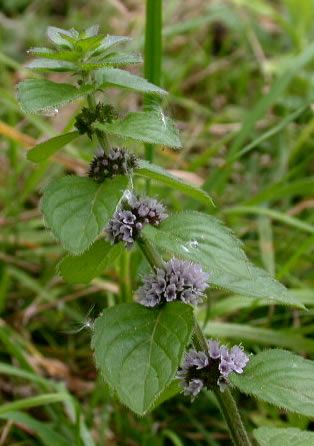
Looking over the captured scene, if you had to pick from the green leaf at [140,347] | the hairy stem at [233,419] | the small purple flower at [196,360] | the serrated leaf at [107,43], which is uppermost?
the serrated leaf at [107,43]

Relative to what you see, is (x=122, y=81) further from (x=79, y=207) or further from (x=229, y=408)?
(x=229, y=408)

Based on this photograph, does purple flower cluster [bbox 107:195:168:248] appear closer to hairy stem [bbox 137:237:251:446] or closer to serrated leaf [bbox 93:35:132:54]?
hairy stem [bbox 137:237:251:446]

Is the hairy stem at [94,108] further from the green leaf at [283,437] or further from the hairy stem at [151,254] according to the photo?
the green leaf at [283,437]

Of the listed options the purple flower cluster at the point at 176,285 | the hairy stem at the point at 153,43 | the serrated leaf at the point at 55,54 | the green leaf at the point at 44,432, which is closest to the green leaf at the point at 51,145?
the serrated leaf at the point at 55,54

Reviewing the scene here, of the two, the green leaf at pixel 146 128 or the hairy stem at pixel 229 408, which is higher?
the green leaf at pixel 146 128

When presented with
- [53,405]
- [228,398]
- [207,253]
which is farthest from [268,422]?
[207,253]

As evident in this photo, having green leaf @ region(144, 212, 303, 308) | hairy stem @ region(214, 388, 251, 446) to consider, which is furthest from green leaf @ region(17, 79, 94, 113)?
hairy stem @ region(214, 388, 251, 446)

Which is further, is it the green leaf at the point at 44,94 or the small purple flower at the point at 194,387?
the small purple flower at the point at 194,387

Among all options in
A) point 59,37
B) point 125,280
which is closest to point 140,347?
point 59,37
